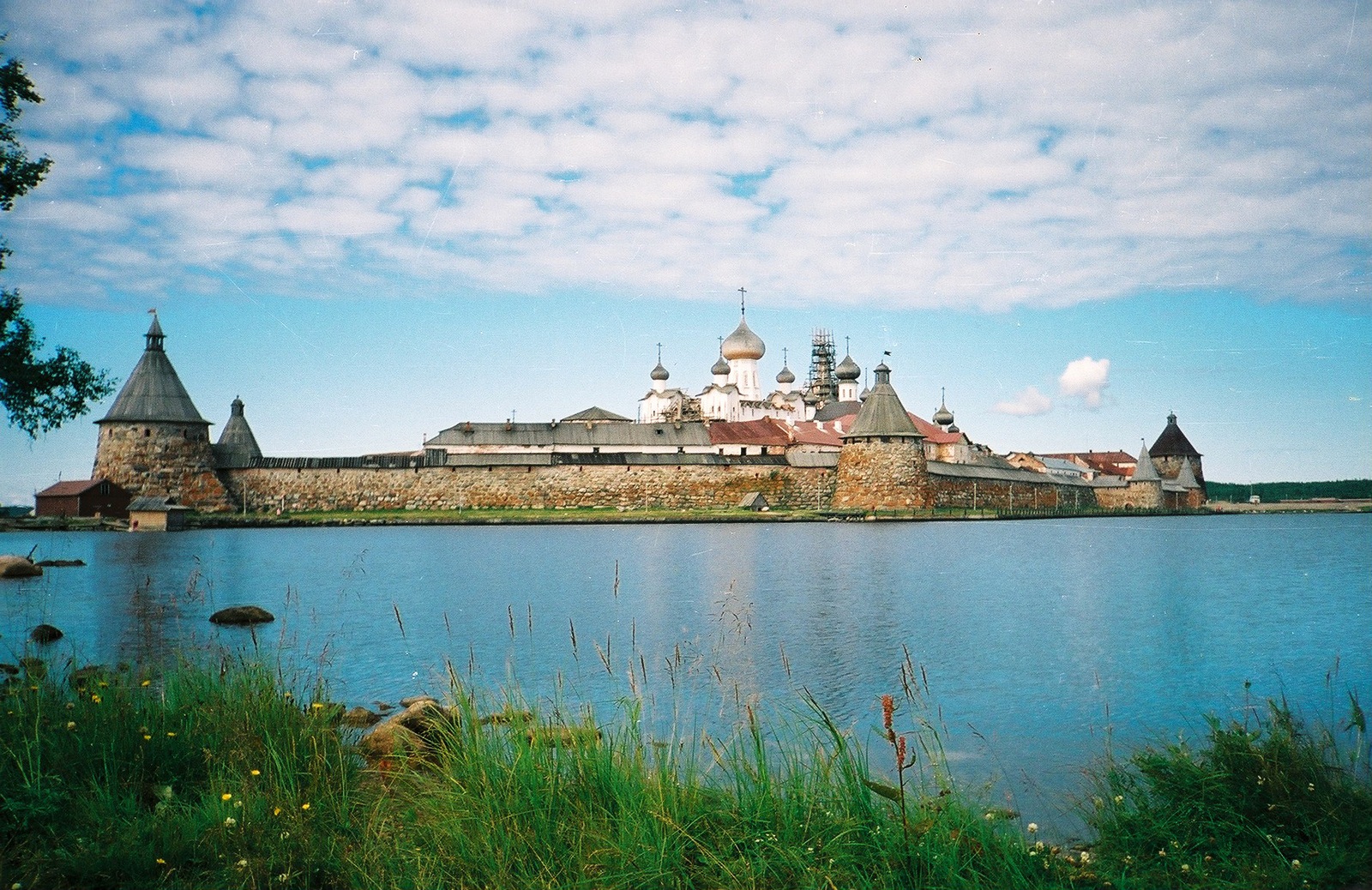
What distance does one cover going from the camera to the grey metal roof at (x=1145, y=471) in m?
68.7

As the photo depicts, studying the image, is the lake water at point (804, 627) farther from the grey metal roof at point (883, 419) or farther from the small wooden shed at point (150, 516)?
the grey metal roof at point (883, 419)

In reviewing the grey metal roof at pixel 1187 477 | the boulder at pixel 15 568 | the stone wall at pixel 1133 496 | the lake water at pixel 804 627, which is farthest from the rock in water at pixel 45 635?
the grey metal roof at pixel 1187 477

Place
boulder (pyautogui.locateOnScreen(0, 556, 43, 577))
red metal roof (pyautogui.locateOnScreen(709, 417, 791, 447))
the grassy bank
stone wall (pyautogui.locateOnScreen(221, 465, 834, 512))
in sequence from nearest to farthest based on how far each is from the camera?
the grassy bank < boulder (pyautogui.locateOnScreen(0, 556, 43, 577)) < stone wall (pyautogui.locateOnScreen(221, 465, 834, 512)) < red metal roof (pyautogui.locateOnScreen(709, 417, 791, 447))

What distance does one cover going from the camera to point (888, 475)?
1848 inches

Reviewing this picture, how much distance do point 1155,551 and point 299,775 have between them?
1241 inches

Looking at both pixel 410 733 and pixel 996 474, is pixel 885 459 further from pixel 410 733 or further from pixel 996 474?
pixel 410 733

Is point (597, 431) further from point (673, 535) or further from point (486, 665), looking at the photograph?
point (486, 665)

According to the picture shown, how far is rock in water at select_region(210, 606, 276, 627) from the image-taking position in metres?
13.5

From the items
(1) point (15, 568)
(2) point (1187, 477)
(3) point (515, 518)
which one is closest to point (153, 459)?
(3) point (515, 518)

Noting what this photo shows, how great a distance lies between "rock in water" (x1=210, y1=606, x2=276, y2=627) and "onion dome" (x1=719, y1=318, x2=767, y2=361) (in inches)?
2374

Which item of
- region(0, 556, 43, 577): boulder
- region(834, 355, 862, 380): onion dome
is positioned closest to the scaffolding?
region(834, 355, 862, 380): onion dome

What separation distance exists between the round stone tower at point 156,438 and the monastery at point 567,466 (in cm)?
5

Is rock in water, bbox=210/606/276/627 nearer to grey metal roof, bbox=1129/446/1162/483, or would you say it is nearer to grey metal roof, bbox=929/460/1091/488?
grey metal roof, bbox=929/460/1091/488

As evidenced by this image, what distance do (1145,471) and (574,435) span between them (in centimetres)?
4180
